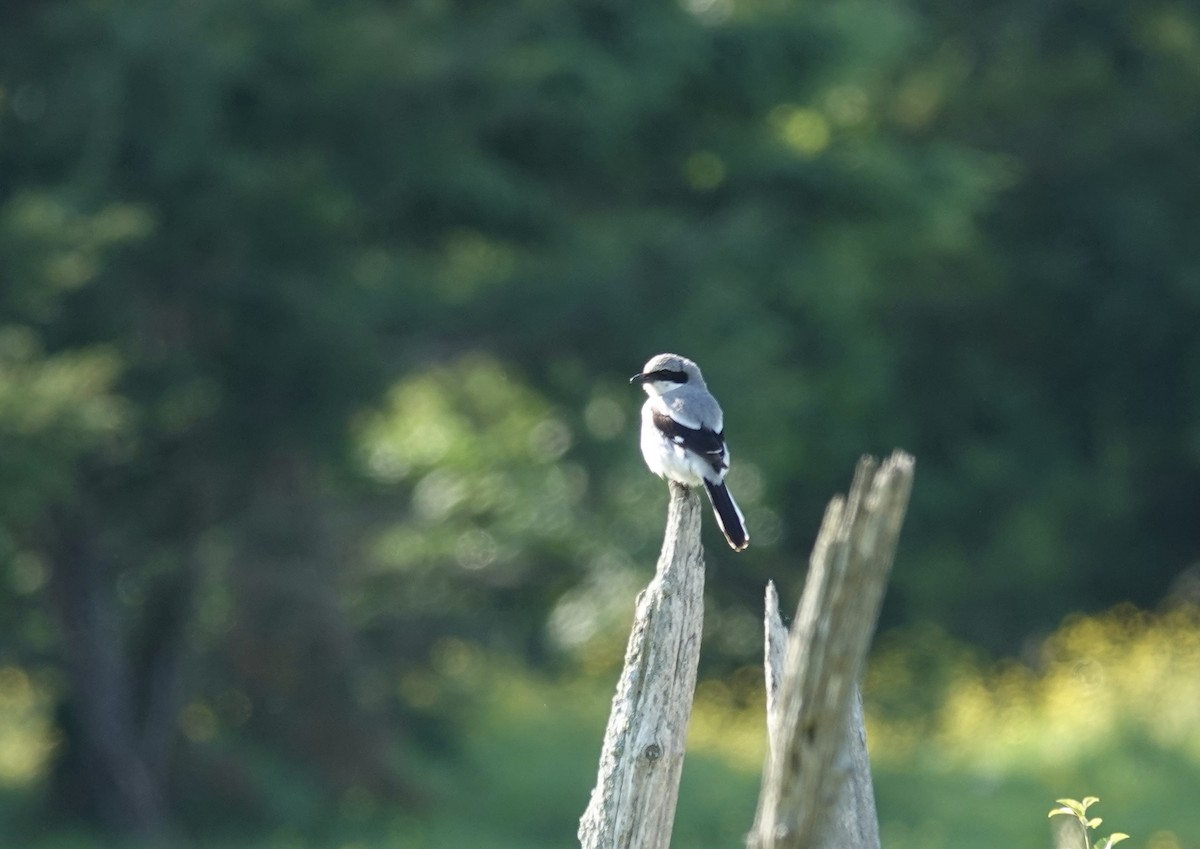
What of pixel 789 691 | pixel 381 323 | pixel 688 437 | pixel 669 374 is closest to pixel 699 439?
pixel 688 437

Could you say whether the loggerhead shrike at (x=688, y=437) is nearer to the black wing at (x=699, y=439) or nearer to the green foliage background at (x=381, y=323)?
the black wing at (x=699, y=439)

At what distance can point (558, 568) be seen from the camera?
21797 mm

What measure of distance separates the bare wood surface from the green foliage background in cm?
705

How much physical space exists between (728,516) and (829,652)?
3237 mm

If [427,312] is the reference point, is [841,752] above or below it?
below

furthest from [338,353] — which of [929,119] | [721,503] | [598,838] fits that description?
[929,119]

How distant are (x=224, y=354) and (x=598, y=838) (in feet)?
29.7

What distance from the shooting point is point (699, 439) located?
6.57 m

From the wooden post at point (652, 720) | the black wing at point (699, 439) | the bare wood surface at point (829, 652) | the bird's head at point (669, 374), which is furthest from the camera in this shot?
the bird's head at point (669, 374)

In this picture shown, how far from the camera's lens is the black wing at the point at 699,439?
21.3ft

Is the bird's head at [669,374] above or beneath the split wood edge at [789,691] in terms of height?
above

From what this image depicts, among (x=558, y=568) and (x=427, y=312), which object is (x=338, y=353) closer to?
(x=427, y=312)

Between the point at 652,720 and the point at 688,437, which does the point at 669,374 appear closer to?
the point at 688,437

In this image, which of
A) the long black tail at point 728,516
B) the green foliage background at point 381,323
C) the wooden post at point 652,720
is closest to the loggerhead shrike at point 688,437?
the long black tail at point 728,516
